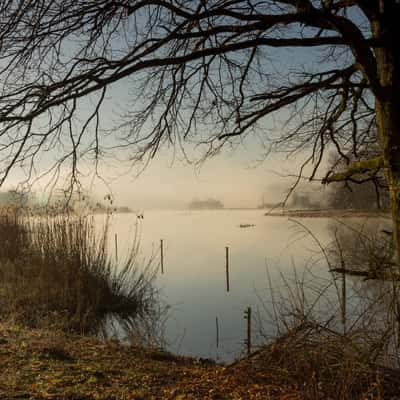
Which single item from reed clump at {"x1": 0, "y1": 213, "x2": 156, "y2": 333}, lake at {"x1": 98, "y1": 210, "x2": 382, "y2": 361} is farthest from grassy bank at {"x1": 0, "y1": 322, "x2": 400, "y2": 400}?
reed clump at {"x1": 0, "y1": 213, "x2": 156, "y2": 333}

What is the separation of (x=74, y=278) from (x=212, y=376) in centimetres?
445

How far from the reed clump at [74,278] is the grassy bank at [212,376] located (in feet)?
8.92

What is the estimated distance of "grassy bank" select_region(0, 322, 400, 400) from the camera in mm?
2633

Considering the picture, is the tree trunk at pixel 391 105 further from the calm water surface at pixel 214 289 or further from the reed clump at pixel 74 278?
the reed clump at pixel 74 278

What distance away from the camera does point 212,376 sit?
3184 millimetres

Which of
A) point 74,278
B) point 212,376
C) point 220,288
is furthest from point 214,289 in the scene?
point 212,376

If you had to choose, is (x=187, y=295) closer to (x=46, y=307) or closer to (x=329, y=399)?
(x=46, y=307)

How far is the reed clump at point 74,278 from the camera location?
6516mm

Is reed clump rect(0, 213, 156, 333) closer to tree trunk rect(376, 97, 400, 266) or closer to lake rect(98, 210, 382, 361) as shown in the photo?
lake rect(98, 210, 382, 361)

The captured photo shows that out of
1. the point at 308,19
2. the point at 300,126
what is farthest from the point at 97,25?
the point at 300,126

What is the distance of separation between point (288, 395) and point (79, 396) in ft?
4.20

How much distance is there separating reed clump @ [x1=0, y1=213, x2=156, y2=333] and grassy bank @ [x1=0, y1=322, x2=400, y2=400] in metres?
2.72

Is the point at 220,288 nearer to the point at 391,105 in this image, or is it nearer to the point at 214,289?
the point at 214,289

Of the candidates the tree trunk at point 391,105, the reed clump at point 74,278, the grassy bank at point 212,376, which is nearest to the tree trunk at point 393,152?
the tree trunk at point 391,105
